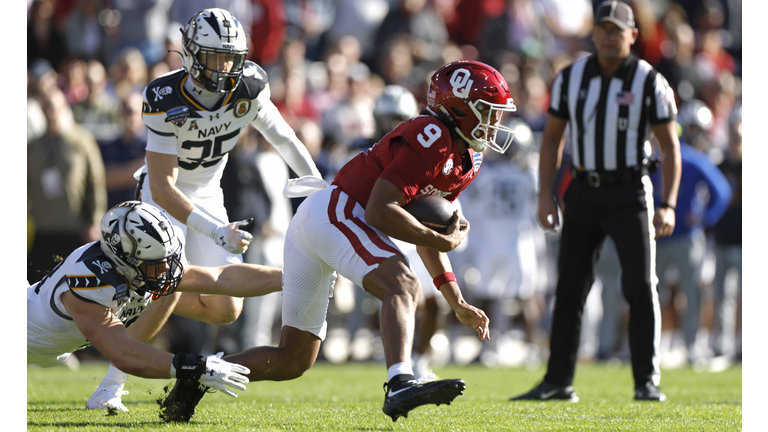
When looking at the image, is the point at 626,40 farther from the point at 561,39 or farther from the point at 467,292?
the point at 561,39

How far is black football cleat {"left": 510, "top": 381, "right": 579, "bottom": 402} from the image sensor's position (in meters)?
5.24

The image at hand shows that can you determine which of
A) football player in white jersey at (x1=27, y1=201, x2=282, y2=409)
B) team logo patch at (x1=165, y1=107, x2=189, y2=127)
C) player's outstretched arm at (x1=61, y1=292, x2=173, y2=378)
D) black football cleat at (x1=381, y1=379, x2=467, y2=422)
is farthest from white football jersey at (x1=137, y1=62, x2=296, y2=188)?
black football cleat at (x1=381, y1=379, x2=467, y2=422)

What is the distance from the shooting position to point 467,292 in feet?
30.5

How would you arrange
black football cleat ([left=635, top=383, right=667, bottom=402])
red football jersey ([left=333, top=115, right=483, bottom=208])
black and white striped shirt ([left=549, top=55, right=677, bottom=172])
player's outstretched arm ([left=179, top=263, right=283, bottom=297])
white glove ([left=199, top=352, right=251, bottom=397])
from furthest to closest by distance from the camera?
black and white striped shirt ([left=549, top=55, right=677, bottom=172])
black football cleat ([left=635, top=383, right=667, bottom=402])
player's outstretched arm ([left=179, top=263, right=283, bottom=297])
red football jersey ([left=333, top=115, right=483, bottom=208])
white glove ([left=199, top=352, right=251, bottom=397])

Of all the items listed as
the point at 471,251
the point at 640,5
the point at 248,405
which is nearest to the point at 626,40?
the point at 248,405

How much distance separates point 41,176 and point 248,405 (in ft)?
13.3

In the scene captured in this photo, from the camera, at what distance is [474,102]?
4023 millimetres

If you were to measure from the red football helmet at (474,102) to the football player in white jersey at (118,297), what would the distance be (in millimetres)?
1355

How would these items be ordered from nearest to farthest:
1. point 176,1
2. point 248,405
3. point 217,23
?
1. point 217,23
2. point 248,405
3. point 176,1

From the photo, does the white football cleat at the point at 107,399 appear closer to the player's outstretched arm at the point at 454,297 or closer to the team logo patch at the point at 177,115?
the team logo patch at the point at 177,115

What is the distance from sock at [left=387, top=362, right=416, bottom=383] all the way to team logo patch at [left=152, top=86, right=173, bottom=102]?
1985 millimetres

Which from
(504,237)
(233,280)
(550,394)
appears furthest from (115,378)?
(504,237)

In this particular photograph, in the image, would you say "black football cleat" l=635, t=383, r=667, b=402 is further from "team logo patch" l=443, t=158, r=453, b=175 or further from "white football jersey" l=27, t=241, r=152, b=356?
"white football jersey" l=27, t=241, r=152, b=356

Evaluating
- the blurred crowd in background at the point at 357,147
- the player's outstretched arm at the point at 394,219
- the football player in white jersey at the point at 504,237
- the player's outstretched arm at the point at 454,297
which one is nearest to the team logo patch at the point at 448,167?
the player's outstretched arm at the point at 394,219
